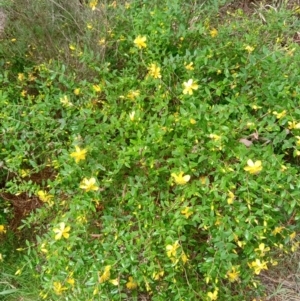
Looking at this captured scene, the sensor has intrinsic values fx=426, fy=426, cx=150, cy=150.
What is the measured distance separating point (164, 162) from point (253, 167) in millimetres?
450

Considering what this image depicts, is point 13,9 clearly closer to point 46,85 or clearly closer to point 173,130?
point 46,85

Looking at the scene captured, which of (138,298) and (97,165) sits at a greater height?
(97,165)

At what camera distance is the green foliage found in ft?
6.07

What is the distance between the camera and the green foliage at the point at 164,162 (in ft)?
6.07

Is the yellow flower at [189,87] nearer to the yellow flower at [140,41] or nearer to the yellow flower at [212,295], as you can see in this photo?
the yellow flower at [140,41]

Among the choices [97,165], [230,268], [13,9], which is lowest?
[230,268]

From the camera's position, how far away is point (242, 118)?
1.93 meters

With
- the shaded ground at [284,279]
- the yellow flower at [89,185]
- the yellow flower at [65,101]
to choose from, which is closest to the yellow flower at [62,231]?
the yellow flower at [89,185]

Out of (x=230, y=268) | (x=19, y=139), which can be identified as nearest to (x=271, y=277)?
(x=230, y=268)

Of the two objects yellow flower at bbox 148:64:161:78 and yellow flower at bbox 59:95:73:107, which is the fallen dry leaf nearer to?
yellow flower at bbox 148:64:161:78

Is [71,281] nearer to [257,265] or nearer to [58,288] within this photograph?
[58,288]

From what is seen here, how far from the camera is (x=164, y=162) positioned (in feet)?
6.56

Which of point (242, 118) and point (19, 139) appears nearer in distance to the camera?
point (242, 118)

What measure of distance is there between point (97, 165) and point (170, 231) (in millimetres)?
438
